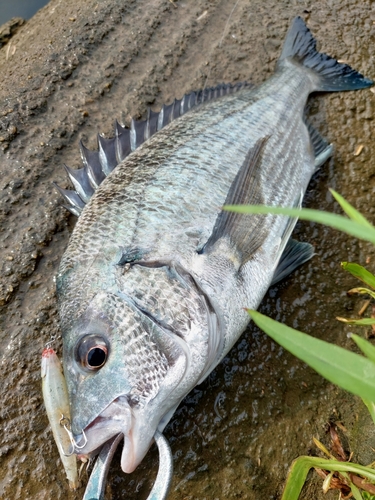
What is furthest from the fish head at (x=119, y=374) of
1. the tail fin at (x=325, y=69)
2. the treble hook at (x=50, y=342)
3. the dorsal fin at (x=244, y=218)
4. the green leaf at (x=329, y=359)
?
the tail fin at (x=325, y=69)

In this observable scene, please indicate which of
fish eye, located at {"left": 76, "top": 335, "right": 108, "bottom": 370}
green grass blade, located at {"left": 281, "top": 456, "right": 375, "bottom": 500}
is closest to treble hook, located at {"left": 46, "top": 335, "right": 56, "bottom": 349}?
fish eye, located at {"left": 76, "top": 335, "right": 108, "bottom": 370}

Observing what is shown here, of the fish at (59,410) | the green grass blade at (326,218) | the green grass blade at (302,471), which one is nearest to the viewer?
the green grass blade at (326,218)

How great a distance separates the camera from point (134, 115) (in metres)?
3.37

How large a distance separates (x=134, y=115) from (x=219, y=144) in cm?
110

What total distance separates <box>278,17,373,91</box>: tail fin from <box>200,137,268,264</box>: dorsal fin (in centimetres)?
121

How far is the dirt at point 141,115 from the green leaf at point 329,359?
1.39m

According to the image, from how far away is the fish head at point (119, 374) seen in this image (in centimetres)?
173

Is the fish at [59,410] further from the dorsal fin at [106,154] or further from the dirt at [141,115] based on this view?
the dorsal fin at [106,154]

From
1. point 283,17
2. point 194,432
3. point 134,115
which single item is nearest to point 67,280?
point 194,432

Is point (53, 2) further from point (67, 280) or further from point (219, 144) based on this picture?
point (67, 280)

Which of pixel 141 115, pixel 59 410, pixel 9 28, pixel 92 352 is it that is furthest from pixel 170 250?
pixel 9 28

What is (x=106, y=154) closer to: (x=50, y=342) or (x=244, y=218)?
(x=244, y=218)

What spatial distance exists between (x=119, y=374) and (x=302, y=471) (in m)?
0.91

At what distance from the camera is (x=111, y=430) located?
1.73 metres
